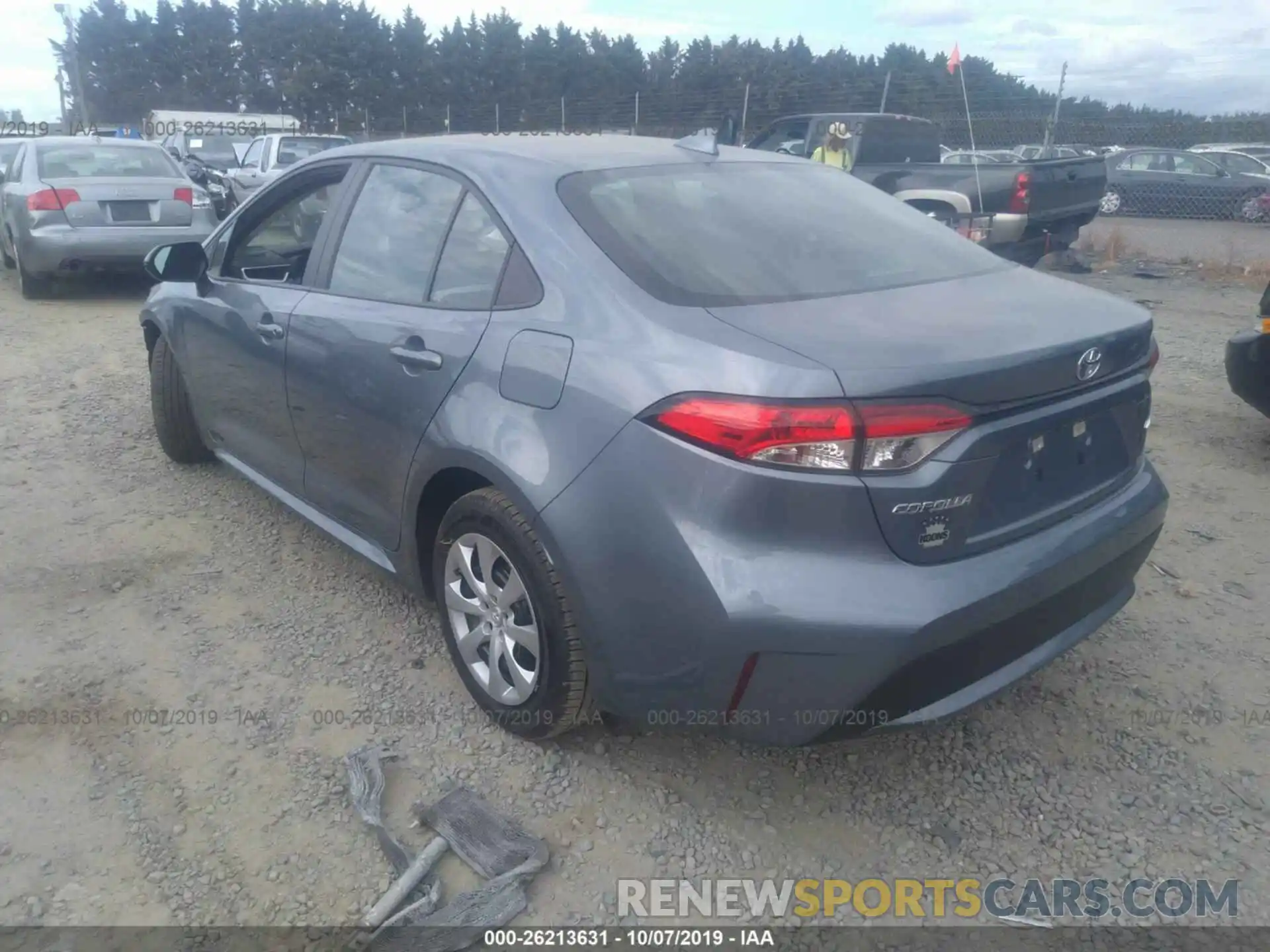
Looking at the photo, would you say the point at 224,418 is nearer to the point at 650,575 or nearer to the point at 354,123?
the point at 650,575

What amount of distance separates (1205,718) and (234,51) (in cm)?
6074

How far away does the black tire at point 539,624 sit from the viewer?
246cm

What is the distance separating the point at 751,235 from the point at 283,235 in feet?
7.38

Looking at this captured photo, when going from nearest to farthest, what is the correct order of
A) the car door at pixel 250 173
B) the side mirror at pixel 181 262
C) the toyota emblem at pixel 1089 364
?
1. the toyota emblem at pixel 1089 364
2. the side mirror at pixel 181 262
3. the car door at pixel 250 173

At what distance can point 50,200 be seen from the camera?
8.60 metres

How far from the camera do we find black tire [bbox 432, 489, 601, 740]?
2465 mm

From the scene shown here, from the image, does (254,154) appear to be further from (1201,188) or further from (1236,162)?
(1236,162)

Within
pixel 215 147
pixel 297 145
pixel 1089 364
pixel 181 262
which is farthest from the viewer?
pixel 215 147

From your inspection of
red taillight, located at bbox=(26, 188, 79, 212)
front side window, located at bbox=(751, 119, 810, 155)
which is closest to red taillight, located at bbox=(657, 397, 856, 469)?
red taillight, located at bbox=(26, 188, 79, 212)

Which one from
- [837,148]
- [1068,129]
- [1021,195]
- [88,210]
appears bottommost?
[88,210]

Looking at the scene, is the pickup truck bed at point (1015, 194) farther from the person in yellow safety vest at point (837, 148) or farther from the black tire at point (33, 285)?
the black tire at point (33, 285)

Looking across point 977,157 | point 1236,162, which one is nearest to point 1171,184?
point 1236,162

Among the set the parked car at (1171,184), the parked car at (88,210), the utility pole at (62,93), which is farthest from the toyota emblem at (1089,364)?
the utility pole at (62,93)

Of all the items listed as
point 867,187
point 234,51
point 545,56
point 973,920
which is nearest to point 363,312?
point 867,187
